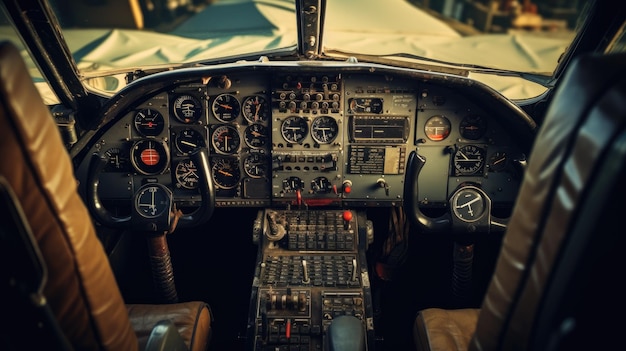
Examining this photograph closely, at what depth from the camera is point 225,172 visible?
2861mm

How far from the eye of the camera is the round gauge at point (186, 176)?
112 inches

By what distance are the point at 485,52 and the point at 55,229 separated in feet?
12.0

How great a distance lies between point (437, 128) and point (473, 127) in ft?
0.63

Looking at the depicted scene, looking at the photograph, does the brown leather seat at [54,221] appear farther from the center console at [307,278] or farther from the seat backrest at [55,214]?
the center console at [307,278]

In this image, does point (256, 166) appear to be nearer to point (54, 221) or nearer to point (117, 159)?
point (117, 159)

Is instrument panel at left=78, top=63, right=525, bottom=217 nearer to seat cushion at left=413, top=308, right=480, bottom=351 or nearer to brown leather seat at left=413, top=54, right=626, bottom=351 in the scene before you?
seat cushion at left=413, top=308, right=480, bottom=351

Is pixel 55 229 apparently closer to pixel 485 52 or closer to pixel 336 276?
pixel 336 276

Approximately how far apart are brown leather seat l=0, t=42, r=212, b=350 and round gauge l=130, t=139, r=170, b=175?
5.36 ft

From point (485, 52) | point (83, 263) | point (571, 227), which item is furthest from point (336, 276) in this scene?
point (485, 52)

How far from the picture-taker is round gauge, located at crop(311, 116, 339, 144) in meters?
A: 2.77

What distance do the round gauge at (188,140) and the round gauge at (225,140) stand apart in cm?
7

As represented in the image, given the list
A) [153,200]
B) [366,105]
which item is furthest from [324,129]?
[153,200]

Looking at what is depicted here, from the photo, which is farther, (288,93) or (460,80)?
(288,93)

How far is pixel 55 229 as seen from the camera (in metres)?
1.01
